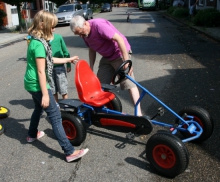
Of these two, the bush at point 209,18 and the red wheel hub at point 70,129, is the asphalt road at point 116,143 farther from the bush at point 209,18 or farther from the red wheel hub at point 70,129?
the bush at point 209,18

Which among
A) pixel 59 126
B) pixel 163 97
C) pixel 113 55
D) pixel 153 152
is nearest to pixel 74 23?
pixel 113 55

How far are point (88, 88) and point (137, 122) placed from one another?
846mm

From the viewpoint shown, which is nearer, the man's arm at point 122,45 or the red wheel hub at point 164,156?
the red wheel hub at point 164,156

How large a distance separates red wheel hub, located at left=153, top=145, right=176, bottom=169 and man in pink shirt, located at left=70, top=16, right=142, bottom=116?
0.92 metres

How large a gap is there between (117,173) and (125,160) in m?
0.27

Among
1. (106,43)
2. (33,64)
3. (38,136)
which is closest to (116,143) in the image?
(38,136)

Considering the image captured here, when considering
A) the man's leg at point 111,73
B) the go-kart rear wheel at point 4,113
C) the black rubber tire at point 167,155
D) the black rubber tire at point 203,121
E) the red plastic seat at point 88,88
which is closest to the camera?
the black rubber tire at point 167,155

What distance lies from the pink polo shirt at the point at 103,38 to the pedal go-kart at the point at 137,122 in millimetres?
363

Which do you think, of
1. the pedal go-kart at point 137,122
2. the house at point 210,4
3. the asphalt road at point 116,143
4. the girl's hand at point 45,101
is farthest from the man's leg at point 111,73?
the house at point 210,4

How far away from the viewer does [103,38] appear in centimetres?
389

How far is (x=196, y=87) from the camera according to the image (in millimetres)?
5895

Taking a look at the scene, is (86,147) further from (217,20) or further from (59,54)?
(217,20)

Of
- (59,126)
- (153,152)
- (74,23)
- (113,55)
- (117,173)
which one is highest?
(74,23)

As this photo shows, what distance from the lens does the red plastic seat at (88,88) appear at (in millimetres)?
3740
